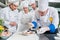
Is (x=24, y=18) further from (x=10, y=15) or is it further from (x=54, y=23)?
(x=54, y=23)

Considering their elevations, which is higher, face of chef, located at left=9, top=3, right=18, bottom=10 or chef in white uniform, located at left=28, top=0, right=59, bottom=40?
face of chef, located at left=9, top=3, right=18, bottom=10

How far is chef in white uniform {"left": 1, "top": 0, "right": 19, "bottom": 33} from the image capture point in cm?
206

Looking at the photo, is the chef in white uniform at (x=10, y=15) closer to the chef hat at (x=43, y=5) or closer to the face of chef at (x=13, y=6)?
the face of chef at (x=13, y=6)

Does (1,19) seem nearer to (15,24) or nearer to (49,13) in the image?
(15,24)

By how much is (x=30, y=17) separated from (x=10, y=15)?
266 mm

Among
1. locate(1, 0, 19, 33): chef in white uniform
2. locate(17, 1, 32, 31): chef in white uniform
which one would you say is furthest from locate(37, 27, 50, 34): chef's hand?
locate(1, 0, 19, 33): chef in white uniform

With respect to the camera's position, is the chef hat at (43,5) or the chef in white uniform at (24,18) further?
the chef in white uniform at (24,18)

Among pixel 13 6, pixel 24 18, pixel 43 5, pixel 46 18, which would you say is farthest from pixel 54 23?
pixel 13 6

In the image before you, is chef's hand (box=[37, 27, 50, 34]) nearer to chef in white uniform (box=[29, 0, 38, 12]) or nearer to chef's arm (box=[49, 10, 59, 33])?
chef's arm (box=[49, 10, 59, 33])

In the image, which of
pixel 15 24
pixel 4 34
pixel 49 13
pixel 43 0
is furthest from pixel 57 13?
pixel 4 34

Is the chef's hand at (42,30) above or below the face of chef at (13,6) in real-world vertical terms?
below

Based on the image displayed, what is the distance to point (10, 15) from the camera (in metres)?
2.07

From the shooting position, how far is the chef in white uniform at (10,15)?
2062mm

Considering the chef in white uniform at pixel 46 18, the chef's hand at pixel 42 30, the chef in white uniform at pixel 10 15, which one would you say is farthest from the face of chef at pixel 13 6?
the chef's hand at pixel 42 30
